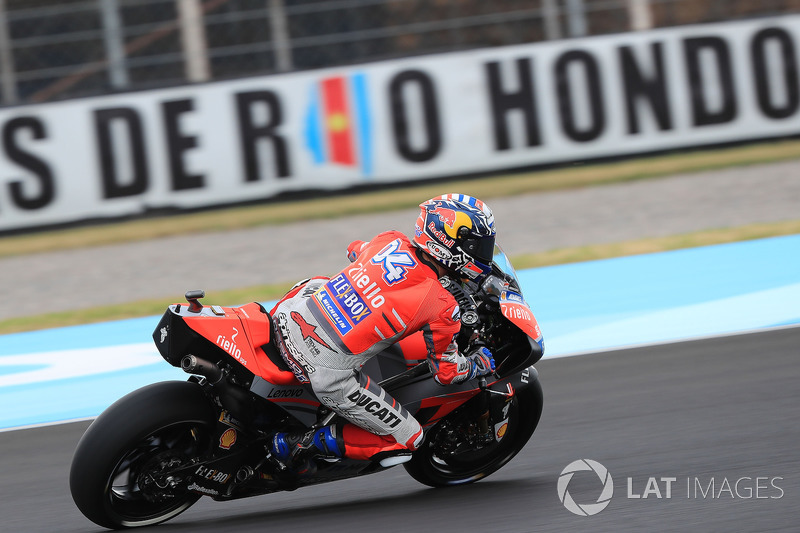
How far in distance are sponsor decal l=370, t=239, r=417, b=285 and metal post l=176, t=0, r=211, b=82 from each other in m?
8.53

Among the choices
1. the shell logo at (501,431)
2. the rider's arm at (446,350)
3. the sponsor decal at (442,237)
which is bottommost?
the shell logo at (501,431)

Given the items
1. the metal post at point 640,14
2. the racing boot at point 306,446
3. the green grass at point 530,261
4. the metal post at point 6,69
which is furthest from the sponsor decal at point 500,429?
the metal post at point 6,69

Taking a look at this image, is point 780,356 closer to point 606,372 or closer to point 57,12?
point 606,372

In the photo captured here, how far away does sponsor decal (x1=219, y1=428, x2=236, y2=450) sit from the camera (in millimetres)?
4734

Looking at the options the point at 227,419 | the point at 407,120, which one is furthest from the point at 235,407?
the point at 407,120

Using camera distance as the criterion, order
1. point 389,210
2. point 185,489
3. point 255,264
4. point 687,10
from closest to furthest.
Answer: point 185,489 < point 255,264 < point 389,210 < point 687,10

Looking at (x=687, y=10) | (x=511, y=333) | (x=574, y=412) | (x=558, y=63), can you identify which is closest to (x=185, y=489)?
(x=511, y=333)

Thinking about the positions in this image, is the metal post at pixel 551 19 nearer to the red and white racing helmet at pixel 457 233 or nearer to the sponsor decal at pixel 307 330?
the red and white racing helmet at pixel 457 233

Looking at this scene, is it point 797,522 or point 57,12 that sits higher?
point 57,12

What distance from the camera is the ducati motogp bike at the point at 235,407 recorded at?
4.57 m

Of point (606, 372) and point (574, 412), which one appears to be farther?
point (606, 372)

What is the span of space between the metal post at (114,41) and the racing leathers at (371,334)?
28.1 ft

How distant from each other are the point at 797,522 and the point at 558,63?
8.84 m

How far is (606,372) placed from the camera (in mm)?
6938
